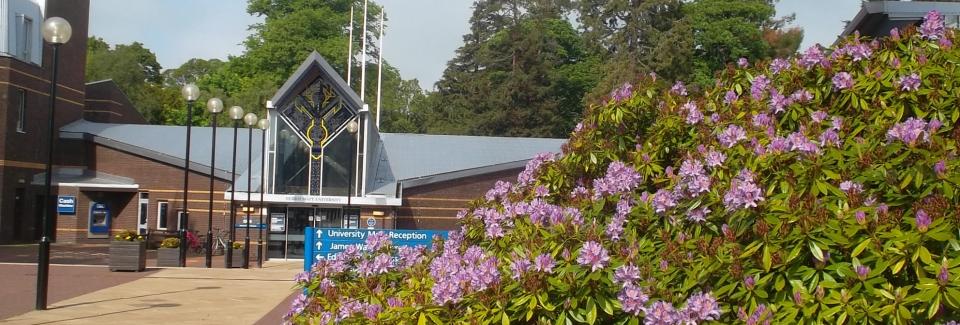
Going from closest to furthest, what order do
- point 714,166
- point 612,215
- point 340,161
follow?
1. point 714,166
2. point 612,215
3. point 340,161

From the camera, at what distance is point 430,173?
40.7 meters

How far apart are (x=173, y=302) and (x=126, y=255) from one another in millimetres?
7112

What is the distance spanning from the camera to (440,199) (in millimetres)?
40812

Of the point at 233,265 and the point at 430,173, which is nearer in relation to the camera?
the point at 233,265

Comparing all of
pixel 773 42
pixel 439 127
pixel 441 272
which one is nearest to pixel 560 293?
pixel 441 272

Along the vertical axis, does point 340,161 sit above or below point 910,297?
above

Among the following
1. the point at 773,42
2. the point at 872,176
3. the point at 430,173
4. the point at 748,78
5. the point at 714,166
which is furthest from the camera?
the point at 773,42

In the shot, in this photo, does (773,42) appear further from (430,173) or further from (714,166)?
(714,166)

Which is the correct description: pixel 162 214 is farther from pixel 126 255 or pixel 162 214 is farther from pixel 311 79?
pixel 126 255

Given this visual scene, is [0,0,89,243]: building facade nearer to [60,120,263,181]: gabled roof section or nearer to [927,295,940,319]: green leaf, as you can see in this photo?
[60,120,263,181]: gabled roof section

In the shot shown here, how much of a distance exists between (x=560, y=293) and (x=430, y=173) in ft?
120

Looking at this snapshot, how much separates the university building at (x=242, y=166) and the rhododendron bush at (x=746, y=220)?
2922cm

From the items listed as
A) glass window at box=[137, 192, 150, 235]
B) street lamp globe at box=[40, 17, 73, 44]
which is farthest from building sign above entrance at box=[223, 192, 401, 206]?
street lamp globe at box=[40, 17, 73, 44]

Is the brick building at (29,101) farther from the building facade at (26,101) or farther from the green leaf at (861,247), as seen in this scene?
the green leaf at (861,247)
